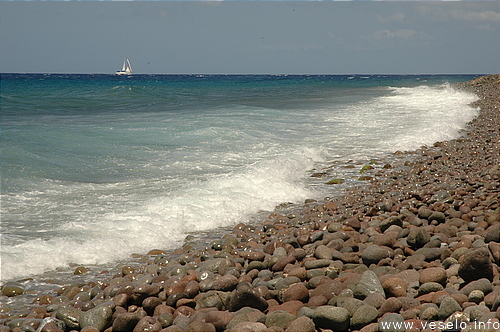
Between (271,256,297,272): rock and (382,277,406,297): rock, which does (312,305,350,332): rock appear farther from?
(271,256,297,272): rock

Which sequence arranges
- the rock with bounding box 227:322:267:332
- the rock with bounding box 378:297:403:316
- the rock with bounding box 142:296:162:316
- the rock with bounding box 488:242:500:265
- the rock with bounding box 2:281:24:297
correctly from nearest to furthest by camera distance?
the rock with bounding box 227:322:267:332
the rock with bounding box 378:297:403:316
the rock with bounding box 488:242:500:265
the rock with bounding box 142:296:162:316
the rock with bounding box 2:281:24:297

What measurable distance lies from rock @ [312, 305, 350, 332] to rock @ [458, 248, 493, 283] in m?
0.92

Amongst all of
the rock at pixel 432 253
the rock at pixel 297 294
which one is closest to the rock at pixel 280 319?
the rock at pixel 297 294

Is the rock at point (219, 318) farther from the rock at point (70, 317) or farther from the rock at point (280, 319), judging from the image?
the rock at point (70, 317)

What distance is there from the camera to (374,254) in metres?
3.96

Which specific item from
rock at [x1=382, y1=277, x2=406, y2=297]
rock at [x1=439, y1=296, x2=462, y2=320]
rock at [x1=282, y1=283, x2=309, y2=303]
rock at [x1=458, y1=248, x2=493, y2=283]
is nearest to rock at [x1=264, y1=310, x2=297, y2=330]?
rock at [x1=282, y1=283, x2=309, y2=303]

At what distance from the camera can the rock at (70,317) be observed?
11.2 ft

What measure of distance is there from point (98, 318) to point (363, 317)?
1799mm

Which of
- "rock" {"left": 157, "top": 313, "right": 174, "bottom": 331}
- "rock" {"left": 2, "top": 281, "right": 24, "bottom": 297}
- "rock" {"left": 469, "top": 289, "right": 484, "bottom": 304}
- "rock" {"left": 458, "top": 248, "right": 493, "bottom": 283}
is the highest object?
"rock" {"left": 458, "top": 248, "right": 493, "bottom": 283}

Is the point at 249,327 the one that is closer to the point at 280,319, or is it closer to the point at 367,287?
the point at 280,319

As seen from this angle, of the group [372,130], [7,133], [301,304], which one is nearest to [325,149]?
[372,130]

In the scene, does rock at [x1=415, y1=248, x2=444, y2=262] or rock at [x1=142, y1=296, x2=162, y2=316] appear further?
rock at [x1=415, y1=248, x2=444, y2=262]

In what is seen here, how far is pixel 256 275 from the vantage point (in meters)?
3.99

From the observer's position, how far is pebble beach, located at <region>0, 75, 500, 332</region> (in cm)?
289
